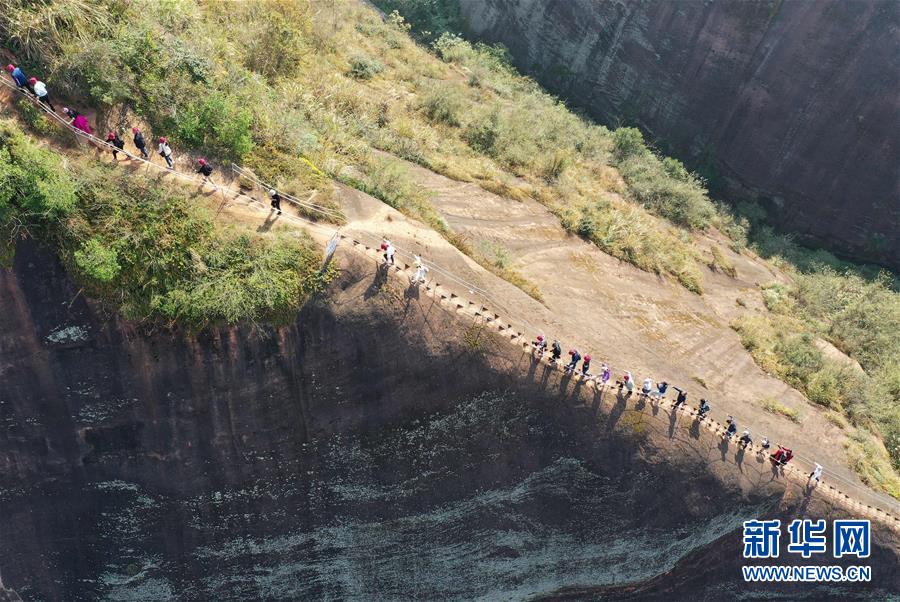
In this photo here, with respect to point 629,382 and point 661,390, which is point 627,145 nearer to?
point 661,390

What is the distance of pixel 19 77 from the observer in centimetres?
1254

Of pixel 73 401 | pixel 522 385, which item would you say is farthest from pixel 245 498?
pixel 522 385

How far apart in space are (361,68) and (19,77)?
14824 millimetres

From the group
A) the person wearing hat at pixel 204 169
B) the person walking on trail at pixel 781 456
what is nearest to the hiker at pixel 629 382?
the person walking on trail at pixel 781 456

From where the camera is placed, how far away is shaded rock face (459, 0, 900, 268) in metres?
26.3

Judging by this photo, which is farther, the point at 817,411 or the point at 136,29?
the point at 817,411

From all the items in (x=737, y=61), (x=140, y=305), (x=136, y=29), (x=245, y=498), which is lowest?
(x=245, y=498)

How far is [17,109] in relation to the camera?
12742 millimetres

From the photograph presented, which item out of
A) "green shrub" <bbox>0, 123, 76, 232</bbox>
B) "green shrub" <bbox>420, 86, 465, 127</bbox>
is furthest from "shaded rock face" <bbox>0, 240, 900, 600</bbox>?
"green shrub" <bbox>420, 86, 465, 127</bbox>

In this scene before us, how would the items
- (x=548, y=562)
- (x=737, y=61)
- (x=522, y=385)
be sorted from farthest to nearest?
1. (x=737, y=61)
2. (x=548, y=562)
3. (x=522, y=385)

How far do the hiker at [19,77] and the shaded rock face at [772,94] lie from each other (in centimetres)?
2837

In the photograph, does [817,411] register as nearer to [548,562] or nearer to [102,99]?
[548,562]

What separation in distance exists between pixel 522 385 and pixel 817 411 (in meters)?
11.7

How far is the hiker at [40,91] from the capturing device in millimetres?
12532
